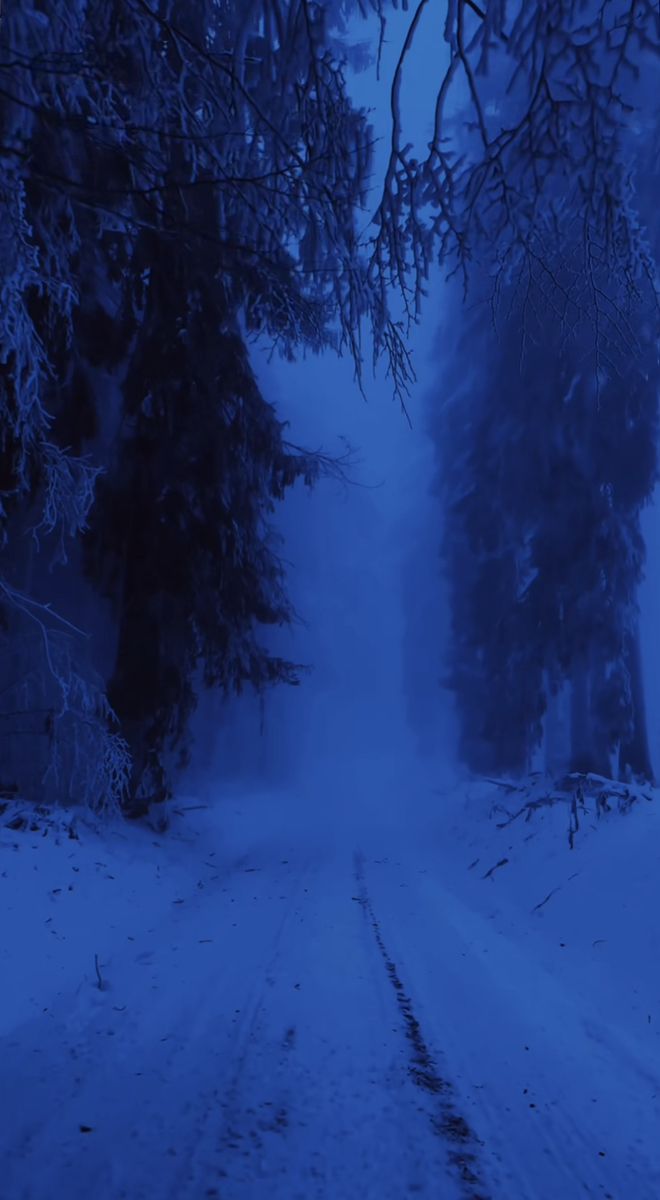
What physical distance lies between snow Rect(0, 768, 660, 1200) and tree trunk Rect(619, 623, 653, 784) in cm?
563

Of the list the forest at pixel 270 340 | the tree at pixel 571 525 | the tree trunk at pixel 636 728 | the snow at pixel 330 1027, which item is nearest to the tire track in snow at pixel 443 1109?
the snow at pixel 330 1027

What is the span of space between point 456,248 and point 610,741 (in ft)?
37.3

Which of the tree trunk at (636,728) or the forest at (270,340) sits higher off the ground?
the forest at (270,340)

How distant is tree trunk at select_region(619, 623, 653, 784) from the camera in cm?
1338

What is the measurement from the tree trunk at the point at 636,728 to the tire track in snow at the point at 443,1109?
1029 centimetres

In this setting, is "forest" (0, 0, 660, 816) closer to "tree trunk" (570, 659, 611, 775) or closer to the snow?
"tree trunk" (570, 659, 611, 775)

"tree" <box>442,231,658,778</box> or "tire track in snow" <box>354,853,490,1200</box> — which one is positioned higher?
"tree" <box>442,231,658,778</box>

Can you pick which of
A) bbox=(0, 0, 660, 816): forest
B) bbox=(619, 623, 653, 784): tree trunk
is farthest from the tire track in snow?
bbox=(619, 623, 653, 784): tree trunk

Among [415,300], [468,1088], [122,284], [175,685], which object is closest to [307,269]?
[415,300]

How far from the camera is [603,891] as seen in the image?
240 inches

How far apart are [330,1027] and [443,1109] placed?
0.97 metres

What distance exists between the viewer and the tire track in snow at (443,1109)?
2.34m

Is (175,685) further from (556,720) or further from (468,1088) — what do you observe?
(556,720)

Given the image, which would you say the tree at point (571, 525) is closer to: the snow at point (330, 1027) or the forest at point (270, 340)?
the forest at point (270, 340)
